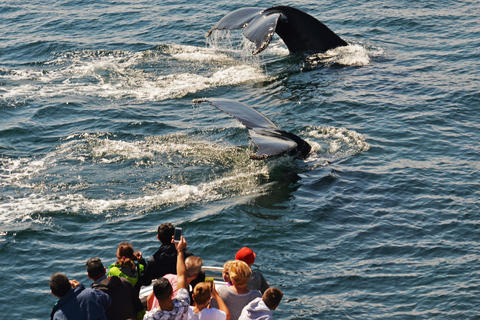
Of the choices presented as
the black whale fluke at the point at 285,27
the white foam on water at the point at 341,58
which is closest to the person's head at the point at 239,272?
the black whale fluke at the point at 285,27

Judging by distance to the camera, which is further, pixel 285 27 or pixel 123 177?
pixel 285 27

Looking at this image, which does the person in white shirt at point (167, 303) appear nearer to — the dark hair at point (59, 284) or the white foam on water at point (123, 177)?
the dark hair at point (59, 284)

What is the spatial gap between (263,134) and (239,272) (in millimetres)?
4996

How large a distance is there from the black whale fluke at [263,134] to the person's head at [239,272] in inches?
136

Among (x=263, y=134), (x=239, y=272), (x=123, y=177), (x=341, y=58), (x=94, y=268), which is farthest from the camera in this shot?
(x=341, y=58)

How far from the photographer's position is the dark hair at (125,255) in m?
7.39

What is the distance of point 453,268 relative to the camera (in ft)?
32.7

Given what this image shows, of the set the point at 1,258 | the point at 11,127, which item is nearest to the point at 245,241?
A: the point at 1,258

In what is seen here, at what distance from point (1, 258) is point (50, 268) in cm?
99

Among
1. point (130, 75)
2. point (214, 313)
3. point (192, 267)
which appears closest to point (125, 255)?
point (192, 267)

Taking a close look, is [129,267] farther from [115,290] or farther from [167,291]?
[167,291]

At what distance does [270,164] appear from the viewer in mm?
13477

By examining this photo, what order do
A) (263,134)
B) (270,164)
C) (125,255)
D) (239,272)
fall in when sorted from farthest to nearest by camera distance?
(270,164)
(263,134)
(125,255)
(239,272)

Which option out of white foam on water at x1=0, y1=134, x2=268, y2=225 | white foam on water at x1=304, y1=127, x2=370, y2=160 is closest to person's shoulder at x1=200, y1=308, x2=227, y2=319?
white foam on water at x1=0, y1=134, x2=268, y2=225
